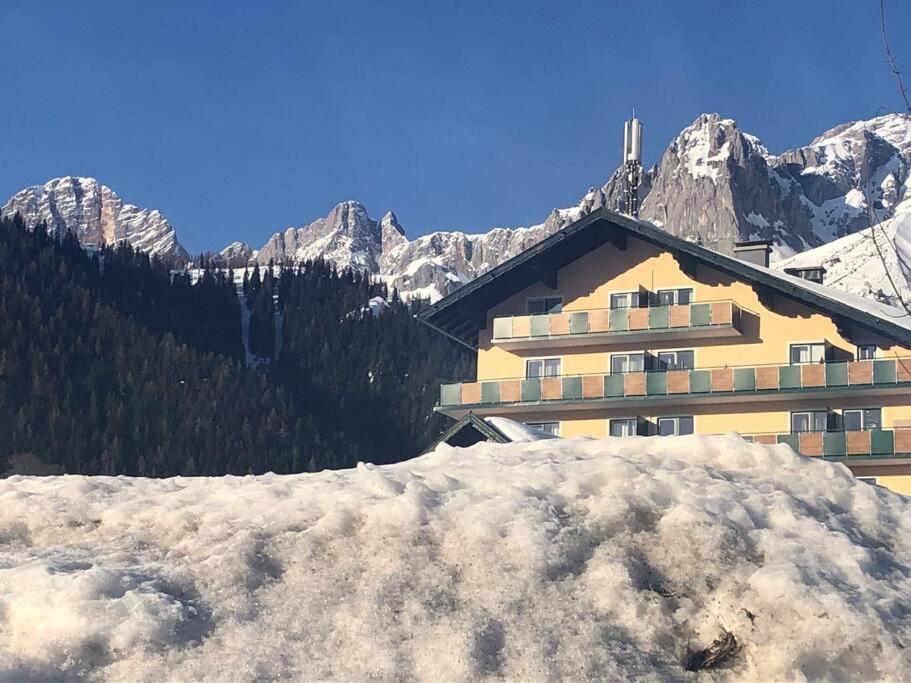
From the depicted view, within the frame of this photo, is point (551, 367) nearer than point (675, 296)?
No

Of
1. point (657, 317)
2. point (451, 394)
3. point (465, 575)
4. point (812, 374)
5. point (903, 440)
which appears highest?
point (657, 317)

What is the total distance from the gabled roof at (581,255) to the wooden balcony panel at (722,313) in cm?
113

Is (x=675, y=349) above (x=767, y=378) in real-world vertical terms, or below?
above

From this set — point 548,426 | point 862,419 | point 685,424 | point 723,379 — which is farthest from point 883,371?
point 548,426

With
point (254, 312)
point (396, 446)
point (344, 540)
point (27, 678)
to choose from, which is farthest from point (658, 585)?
point (254, 312)

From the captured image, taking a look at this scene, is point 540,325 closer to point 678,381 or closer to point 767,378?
point 678,381

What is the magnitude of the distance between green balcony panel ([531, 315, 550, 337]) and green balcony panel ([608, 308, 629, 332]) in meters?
2.08

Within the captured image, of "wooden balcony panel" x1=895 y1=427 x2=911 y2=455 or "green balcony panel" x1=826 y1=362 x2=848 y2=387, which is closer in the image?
"wooden balcony panel" x1=895 y1=427 x2=911 y2=455

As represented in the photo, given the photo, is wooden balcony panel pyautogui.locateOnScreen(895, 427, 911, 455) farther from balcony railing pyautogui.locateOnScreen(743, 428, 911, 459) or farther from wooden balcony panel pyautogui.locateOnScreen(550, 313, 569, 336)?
wooden balcony panel pyautogui.locateOnScreen(550, 313, 569, 336)

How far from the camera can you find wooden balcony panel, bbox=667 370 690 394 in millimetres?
37094

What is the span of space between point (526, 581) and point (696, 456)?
2781mm

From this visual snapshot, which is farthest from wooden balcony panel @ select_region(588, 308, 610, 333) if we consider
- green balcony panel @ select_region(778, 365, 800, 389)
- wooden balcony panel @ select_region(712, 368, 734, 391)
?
green balcony panel @ select_region(778, 365, 800, 389)

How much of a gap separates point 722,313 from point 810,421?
4181mm

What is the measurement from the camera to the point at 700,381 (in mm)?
36906
